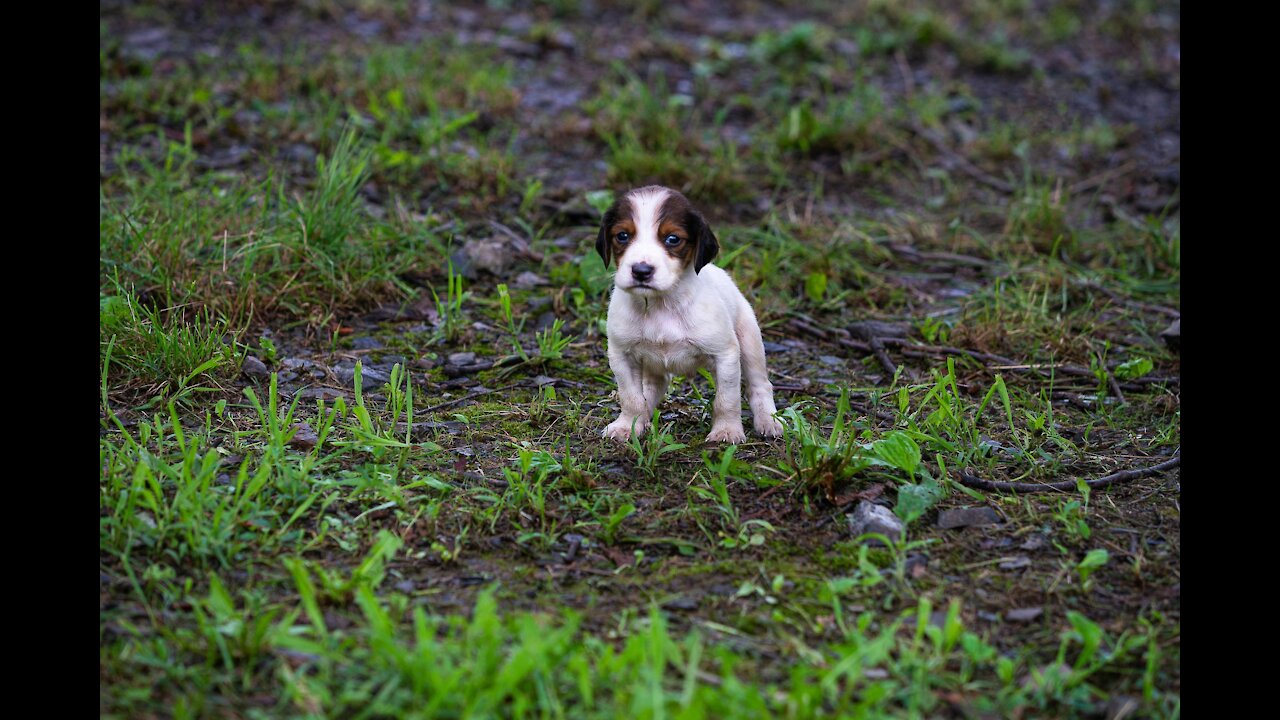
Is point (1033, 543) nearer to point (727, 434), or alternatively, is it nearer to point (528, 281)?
point (727, 434)

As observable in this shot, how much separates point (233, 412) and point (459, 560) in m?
1.43

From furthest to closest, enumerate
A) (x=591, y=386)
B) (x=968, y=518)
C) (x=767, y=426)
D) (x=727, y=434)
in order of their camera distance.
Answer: (x=591, y=386) → (x=767, y=426) → (x=727, y=434) → (x=968, y=518)

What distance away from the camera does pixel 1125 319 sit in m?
5.96

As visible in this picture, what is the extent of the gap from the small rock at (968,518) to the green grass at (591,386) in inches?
1.5

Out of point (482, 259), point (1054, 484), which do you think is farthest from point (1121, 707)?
point (482, 259)

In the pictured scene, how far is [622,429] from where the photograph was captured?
4.39 m

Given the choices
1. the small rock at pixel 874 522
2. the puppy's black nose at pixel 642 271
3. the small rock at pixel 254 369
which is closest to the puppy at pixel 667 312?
the puppy's black nose at pixel 642 271

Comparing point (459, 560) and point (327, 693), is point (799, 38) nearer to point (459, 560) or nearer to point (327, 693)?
point (459, 560)

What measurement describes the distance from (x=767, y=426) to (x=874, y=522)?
36.0 inches

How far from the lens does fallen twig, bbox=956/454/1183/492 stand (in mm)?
4008

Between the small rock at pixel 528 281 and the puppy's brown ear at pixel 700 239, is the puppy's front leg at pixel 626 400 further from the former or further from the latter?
the small rock at pixel 528 281

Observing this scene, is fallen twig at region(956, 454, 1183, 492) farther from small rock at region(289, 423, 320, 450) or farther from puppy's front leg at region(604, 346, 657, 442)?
small rock at region(289, 423, 320, 450)

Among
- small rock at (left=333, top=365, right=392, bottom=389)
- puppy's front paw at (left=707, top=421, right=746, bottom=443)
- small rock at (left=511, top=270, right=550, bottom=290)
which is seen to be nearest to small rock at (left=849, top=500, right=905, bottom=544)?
puppy's front paw at (left=707, top=421, right=746, bottom=443)
